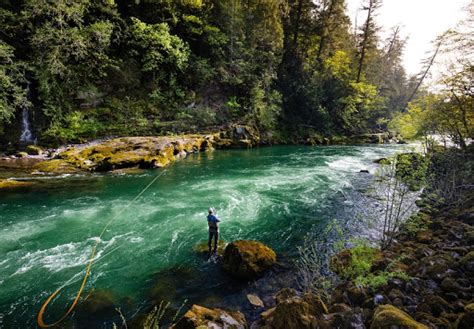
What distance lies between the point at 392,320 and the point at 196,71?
25185 mm

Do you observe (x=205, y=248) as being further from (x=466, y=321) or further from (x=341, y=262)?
(x=466, y=321)

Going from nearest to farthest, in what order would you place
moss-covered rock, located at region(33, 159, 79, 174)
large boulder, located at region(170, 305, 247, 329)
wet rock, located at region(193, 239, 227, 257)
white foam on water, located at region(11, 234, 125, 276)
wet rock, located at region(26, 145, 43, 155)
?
large boulder, located at region(170, 305, 247, 329) → white foam on water, located at region(11, 234, 125, 276) → wet rock, located at region(193, 239, 227, 257) → moss-covered rock, located at region(33, 159, 79, 174) → wet rock, located at region(26, 145, 43, 155)

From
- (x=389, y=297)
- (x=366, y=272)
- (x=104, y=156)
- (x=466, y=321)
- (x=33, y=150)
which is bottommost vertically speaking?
(x=366, y=272)

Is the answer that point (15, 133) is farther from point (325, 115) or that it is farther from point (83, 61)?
point (325, 115)

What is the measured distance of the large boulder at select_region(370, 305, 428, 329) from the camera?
300cm

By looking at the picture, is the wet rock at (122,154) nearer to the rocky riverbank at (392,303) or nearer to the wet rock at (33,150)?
the wet rock at (33,150)

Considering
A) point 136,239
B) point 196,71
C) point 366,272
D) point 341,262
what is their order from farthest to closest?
point 196,71, point 136,239, point 341,262, point 366,272

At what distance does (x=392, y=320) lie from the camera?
3105mm

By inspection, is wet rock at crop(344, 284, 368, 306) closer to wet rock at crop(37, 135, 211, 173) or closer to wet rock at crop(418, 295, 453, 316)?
wet rock at crop(418, 295, 453, 316)

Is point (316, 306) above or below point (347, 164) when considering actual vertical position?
below

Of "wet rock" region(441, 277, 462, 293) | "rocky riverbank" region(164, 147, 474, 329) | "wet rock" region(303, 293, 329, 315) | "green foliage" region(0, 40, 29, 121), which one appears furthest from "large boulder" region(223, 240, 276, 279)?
"green foliage" region(0, 40, 29, 121)

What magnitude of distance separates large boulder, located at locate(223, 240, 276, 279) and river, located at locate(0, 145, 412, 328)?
0.86 ft

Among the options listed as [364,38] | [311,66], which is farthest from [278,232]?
[364,38]

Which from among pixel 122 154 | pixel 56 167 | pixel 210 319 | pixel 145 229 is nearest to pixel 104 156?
pixel 122 154
